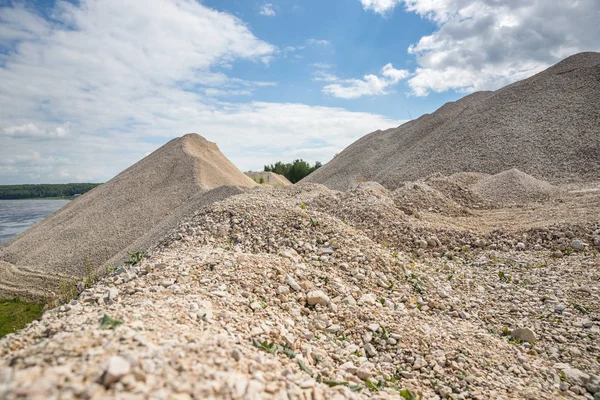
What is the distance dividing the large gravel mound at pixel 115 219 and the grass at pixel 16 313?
0.63 meters

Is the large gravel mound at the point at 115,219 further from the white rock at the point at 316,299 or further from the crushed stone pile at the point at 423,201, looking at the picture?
the white rock at the point at 316,299

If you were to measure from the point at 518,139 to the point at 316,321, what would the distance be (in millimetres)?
19644

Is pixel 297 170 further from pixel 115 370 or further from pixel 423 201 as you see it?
pixel 115 370

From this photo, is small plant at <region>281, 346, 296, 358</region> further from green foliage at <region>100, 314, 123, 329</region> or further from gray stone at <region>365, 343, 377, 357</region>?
green foliage at <region>100, 314, 123, 329</region>

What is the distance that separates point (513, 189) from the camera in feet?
41.3

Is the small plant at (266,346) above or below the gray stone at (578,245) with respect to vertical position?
below

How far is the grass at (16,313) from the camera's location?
824 cm

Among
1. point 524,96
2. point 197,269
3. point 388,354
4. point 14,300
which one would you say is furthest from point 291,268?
point 524,96

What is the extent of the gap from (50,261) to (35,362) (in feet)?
44.5

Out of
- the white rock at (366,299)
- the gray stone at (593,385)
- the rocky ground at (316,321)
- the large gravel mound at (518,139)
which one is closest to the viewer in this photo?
the rocky ground at (316,321)

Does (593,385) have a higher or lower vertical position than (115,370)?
lower

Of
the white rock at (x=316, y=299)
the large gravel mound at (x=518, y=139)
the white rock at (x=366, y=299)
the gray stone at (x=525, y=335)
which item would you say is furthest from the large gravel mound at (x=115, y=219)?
the large gravel mound at (x=518, y=139)

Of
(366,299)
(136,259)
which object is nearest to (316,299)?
(366,299)

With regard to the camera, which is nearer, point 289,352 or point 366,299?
point 289,352
